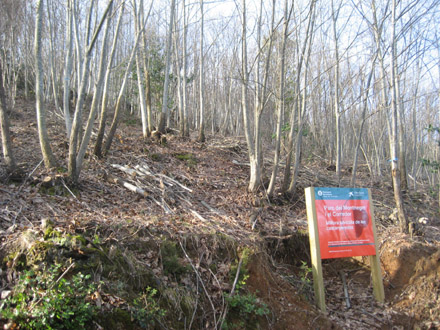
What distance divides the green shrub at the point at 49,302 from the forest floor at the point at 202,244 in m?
0.20

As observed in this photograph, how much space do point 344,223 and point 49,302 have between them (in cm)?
444

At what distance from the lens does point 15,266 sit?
3.55 metres

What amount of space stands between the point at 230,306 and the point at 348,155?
17.7 m

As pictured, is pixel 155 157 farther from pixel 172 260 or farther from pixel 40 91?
pixel 172 260

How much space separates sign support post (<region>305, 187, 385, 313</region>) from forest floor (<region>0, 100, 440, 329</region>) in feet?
1.47

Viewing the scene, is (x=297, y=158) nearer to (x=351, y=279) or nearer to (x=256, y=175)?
(x=256, y=175)

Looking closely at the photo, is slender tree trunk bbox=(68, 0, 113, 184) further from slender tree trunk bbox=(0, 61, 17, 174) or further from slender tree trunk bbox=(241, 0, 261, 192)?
slender tree trunk bbox=(241, 0, 261, 192)

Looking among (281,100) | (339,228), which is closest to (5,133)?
(281,100)

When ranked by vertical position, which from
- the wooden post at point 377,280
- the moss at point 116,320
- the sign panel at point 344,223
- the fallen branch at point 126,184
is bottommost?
the wooden post at point 377,280

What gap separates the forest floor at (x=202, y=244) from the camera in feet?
13.6

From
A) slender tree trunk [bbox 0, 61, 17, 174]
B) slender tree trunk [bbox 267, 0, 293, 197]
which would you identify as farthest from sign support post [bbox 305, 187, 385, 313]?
slender tree trunk [bbox 0, 61, 17, 174]

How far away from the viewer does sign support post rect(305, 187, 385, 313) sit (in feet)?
16.7

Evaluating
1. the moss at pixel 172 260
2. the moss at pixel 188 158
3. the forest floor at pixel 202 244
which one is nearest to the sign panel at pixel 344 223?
the forest floor at pixel 202 244

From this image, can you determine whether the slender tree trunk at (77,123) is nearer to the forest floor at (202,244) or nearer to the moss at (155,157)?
the forest floor at (202,244)
